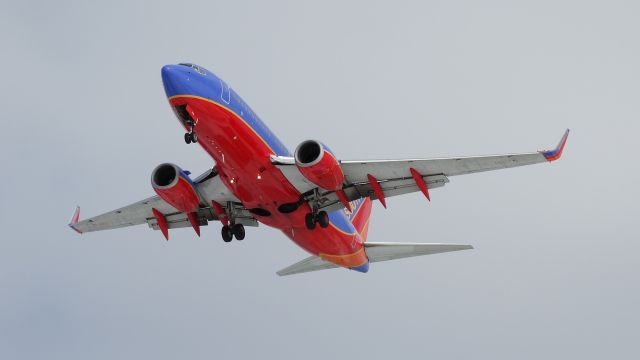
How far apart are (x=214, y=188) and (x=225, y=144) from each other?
15.7 ft

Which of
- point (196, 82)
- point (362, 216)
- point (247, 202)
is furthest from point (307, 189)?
point (362, 216)

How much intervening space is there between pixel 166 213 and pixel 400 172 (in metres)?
11.7

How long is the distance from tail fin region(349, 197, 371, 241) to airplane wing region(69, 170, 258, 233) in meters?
5.83

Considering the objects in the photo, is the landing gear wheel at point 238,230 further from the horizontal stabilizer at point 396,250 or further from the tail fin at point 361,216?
the tail fin at point 361,216

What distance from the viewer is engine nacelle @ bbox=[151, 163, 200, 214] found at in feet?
105

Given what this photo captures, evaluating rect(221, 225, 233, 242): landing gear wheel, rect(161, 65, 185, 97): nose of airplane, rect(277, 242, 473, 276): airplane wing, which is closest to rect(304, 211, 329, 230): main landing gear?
rect(221, 225, 233, 242): landing gear wheel

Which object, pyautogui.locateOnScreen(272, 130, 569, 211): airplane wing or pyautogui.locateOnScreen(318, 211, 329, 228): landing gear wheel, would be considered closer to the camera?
pyautogui.locateOnScreen(272, 130, 569, 211): airplane wing

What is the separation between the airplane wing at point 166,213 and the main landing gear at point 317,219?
3459 mm

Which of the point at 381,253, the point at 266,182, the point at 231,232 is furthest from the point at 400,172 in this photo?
the point at 381,253

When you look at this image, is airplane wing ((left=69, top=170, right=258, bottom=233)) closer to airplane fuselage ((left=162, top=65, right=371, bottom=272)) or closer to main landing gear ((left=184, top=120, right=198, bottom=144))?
airplane fuselage ((left=162, top=65, right=371, bottom=272))

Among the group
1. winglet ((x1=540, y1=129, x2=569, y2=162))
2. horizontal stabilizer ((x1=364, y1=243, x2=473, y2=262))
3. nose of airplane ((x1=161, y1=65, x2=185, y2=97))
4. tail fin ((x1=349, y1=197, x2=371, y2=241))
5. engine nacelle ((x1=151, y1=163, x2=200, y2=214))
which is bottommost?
horizontal stabilizer ((x1=364, y1=243, x2=473, y2=262))

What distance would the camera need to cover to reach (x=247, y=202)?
3250 cm

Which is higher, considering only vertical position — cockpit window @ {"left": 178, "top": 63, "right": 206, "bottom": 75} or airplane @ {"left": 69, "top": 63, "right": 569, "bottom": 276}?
cockpit window @ {"left": 178, "top": 63, "right": 206, "bottom": 75}

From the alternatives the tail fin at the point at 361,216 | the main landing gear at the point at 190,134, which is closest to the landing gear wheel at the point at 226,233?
the main landing gear at the point at 190,134
